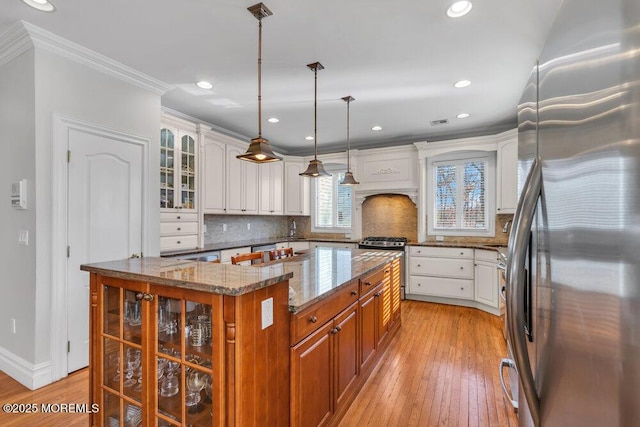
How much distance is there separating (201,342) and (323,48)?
2287 millimetres

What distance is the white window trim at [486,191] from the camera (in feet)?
15.4

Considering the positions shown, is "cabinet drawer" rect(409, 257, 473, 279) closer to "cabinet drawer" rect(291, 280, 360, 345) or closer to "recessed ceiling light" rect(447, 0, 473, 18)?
"cabinet drawer" rect(291, 280, 360, 345)

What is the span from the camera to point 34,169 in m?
2.41

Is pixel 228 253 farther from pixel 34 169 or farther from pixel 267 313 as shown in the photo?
pixel 267 313

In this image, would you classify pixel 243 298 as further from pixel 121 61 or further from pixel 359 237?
pixel 359 237

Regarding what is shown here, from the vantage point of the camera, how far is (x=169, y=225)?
12.2ft

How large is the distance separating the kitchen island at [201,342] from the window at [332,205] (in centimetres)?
402

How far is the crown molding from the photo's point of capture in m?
2.33

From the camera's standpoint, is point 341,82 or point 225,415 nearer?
point 225,415

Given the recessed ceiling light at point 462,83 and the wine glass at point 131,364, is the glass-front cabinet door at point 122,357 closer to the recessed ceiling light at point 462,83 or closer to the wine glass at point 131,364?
the wine glass at point 131,364

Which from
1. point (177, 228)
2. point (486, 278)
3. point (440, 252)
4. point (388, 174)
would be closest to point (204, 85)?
point (177, 228)

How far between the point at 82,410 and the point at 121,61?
2.76m

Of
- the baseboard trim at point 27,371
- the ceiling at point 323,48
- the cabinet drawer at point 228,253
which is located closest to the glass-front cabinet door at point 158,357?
the baseboard trim at point 27,371

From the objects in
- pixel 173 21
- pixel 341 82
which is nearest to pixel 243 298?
pixel 173 21
